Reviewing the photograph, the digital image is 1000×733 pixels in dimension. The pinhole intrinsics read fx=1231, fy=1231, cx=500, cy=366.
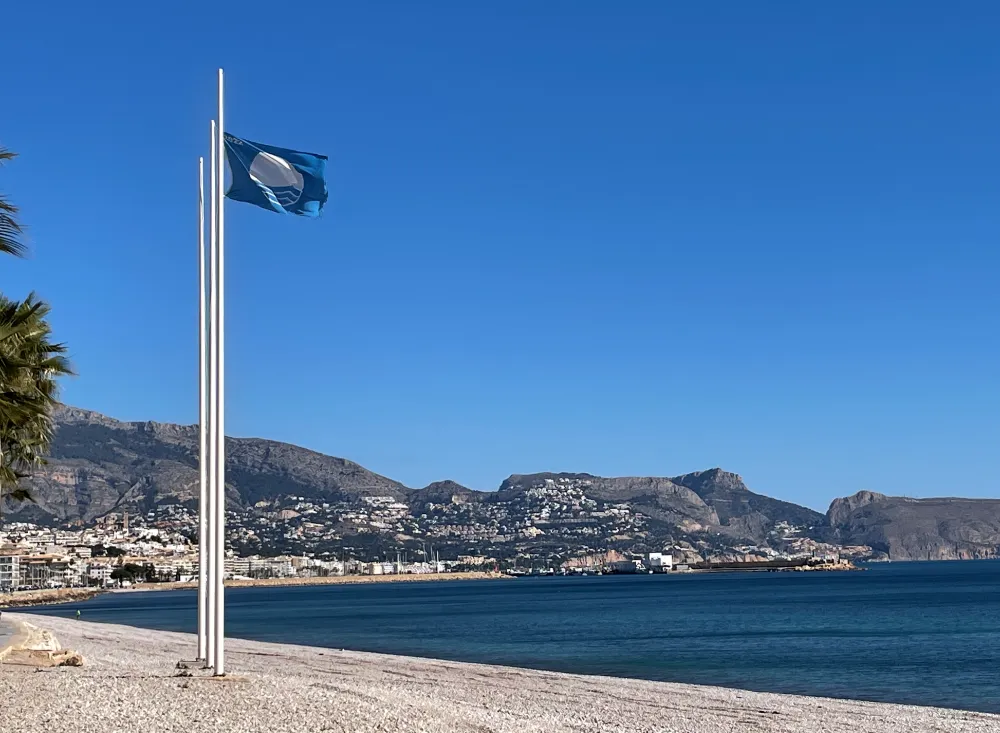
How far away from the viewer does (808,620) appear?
244 ft

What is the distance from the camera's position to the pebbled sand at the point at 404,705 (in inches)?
631

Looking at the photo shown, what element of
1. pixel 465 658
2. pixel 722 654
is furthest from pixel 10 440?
pixel 722 654

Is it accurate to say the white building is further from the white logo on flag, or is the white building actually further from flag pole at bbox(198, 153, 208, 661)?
the white logo on flag

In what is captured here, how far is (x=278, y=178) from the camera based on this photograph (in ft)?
60.7

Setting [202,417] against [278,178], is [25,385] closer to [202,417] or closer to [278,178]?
[202,417]

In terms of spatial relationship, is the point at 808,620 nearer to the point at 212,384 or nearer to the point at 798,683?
the point at 798,683

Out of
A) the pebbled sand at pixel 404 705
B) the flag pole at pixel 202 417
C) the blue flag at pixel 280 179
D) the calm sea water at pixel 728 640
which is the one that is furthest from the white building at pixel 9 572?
the blue flag at pixel 280 179

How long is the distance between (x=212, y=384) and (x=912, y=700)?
22115mm

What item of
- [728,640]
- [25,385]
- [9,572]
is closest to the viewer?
[25,385]

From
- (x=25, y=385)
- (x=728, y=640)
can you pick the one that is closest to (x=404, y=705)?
(x=25, y=385)

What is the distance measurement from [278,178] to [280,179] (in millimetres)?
34

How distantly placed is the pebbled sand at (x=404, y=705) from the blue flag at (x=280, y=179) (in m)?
7.26

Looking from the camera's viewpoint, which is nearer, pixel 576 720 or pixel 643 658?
pixel 576 720

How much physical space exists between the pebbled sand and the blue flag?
726cm
